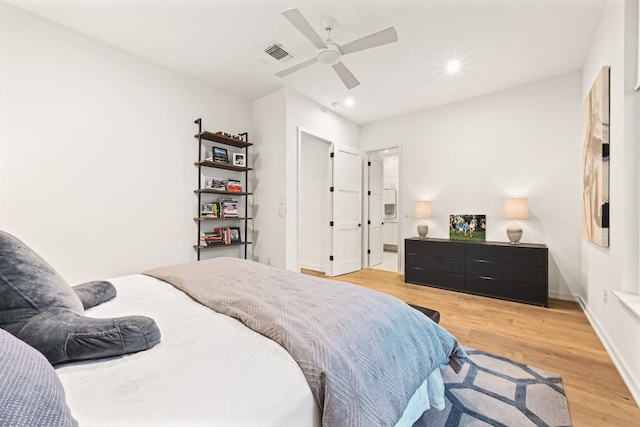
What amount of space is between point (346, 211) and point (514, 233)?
7.91 ft

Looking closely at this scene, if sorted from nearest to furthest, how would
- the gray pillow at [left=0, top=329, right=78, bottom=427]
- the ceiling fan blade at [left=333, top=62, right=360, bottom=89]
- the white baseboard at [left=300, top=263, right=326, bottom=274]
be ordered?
the gray pillow at [left=0, top=329, right=78, bottom=427] < the ceiling fan blade at [left=333, top=62, right=360, bottom=89] < the white baseboard at [left=300, top=263, right=326, bottom=274]

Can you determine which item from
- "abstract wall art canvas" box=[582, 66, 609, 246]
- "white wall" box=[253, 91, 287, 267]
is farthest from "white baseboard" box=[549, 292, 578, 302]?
"white wall" box=[253, 91, 287, 267]

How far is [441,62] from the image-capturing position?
298 centimetres

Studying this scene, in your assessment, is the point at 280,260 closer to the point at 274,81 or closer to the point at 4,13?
the point at 274,81

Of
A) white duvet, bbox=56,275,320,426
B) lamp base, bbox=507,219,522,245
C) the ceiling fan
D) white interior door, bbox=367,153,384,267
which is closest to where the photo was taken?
white duvet, bbox=56,275,320,426

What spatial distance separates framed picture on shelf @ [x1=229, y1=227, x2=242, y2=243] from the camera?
373cm

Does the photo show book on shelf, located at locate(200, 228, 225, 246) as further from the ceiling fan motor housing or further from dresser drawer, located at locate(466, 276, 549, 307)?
dresser drawer, located at locate(466, 276, 549, 307)

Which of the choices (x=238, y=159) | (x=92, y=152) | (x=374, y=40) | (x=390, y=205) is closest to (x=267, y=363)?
(x=374, y=40)

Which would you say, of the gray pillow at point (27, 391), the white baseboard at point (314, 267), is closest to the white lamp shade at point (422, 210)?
the white baseboard at point (314, 267)

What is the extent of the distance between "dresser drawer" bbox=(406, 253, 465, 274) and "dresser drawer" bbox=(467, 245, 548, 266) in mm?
170

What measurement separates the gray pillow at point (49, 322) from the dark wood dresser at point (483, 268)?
3646mm

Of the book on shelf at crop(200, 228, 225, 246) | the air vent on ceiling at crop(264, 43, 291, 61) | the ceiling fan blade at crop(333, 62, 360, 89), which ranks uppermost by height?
the air vent on ceiling at crop(264, 43, 291, 61)

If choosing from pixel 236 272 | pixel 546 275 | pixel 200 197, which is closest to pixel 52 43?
pixel 200 197

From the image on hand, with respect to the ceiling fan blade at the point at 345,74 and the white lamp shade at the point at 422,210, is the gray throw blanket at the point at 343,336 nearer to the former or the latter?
the ceiling fan blade at the point at 345,74
